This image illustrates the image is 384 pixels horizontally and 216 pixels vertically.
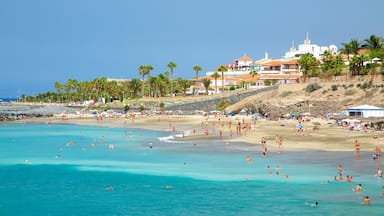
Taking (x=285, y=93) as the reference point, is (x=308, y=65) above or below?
above

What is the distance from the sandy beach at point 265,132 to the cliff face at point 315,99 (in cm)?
533

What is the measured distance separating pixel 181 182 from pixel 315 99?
4833cm

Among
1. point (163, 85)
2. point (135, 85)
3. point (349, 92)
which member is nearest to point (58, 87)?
point (135, 85)

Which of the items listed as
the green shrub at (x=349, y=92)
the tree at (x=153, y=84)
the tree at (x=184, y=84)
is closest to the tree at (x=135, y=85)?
the tree at (x=153, y=84)

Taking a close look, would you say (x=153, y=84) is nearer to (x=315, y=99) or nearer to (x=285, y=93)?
(x=285, y=93)

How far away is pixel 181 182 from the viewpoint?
108ft

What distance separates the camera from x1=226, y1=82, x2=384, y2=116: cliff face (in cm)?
7288

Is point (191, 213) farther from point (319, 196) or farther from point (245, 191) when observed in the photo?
point (319, 196)

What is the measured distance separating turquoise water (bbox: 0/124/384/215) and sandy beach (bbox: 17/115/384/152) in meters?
3.57

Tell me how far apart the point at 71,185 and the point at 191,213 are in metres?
10.0

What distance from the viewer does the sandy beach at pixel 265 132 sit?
46688mm

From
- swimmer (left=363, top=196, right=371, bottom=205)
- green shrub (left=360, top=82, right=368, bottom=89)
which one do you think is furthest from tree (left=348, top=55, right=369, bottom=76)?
swimmer (left=363, top=196, right=371, bottom=205)

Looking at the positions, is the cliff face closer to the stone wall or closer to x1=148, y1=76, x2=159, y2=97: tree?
the stone wall

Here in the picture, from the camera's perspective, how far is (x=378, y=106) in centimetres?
6844
